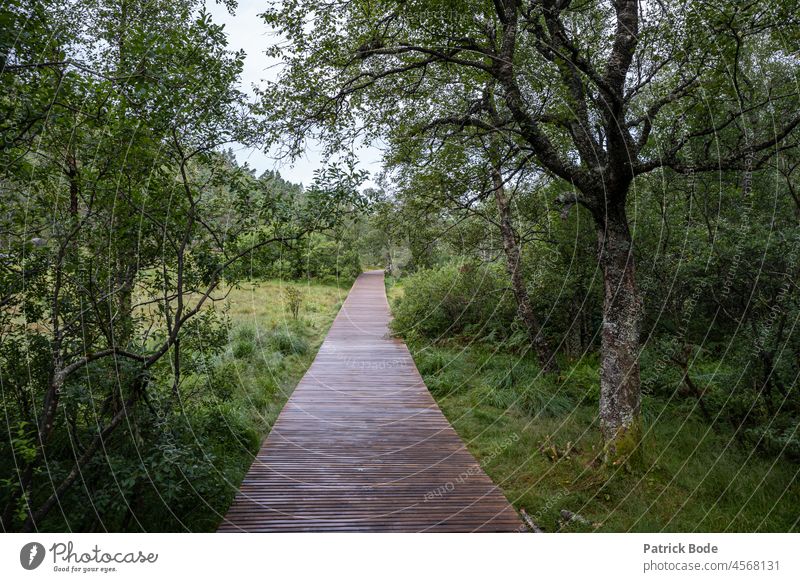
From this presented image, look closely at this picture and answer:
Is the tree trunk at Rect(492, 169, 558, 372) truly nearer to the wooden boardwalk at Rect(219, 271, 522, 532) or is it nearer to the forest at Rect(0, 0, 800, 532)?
the forest at Rect(0, 0, 800, 532)

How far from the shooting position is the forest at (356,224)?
3734 millimetres

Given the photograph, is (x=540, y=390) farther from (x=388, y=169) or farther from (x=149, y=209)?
(x=149, y=209)

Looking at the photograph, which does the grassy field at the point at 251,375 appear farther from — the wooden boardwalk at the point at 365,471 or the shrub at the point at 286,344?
the wooden boardwalk at the point at 365,471

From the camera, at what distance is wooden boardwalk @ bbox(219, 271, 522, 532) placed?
4.45 m

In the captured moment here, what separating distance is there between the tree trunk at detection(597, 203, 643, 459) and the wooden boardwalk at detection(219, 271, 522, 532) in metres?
1.85

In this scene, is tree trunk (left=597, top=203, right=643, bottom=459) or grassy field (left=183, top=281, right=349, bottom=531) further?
tree trunk (left=597, top=203, right=643, bottom=459)

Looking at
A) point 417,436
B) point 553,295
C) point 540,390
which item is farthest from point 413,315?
point 417,436

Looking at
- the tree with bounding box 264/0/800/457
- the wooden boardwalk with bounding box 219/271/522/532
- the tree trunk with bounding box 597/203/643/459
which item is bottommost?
the wooden boardwalk with bounding box 219/271/522/532

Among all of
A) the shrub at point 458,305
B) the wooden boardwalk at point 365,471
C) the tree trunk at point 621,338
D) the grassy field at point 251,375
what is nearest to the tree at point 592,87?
the tree trunk at point 621,338

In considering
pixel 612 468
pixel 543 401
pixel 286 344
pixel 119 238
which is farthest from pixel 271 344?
pixel 612 468

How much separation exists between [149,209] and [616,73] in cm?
551

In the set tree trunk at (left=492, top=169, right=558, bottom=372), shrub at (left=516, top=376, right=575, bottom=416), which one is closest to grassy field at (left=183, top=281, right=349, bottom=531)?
shrub at (left=516, top=376, right=575, bottom=416)

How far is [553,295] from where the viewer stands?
34.7 feet

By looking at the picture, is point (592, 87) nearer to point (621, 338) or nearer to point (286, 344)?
point (621, 338)
